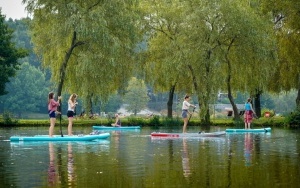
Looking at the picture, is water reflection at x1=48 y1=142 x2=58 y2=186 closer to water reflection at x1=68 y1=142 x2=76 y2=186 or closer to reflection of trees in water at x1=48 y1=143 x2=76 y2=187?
reflection of trees in water at x1=48 y1=143 x2=76 y2=187

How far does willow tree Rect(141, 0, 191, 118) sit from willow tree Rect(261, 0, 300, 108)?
6.96m

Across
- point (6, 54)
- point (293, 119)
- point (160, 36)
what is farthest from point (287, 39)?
point (6, 54)

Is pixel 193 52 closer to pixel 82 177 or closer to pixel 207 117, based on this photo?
pixel 207 117

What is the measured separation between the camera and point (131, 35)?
41.8m

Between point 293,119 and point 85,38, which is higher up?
point 85,38

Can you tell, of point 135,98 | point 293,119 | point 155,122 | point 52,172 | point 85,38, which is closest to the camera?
point 52,172

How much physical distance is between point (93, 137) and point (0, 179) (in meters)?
13.5

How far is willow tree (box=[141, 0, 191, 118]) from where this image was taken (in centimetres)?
4778

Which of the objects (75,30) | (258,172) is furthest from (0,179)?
(75,30)

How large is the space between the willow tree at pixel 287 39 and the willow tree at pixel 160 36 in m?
6.96

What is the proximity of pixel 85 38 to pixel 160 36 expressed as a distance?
9.96 m

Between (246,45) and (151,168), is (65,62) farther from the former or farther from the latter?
(151,168)

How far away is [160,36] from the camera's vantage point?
4925 centimetres

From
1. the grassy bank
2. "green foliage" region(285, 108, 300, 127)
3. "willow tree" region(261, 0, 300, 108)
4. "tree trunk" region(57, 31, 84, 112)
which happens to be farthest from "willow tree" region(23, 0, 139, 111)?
"green foliage" region(285, 108, 300, 127)
